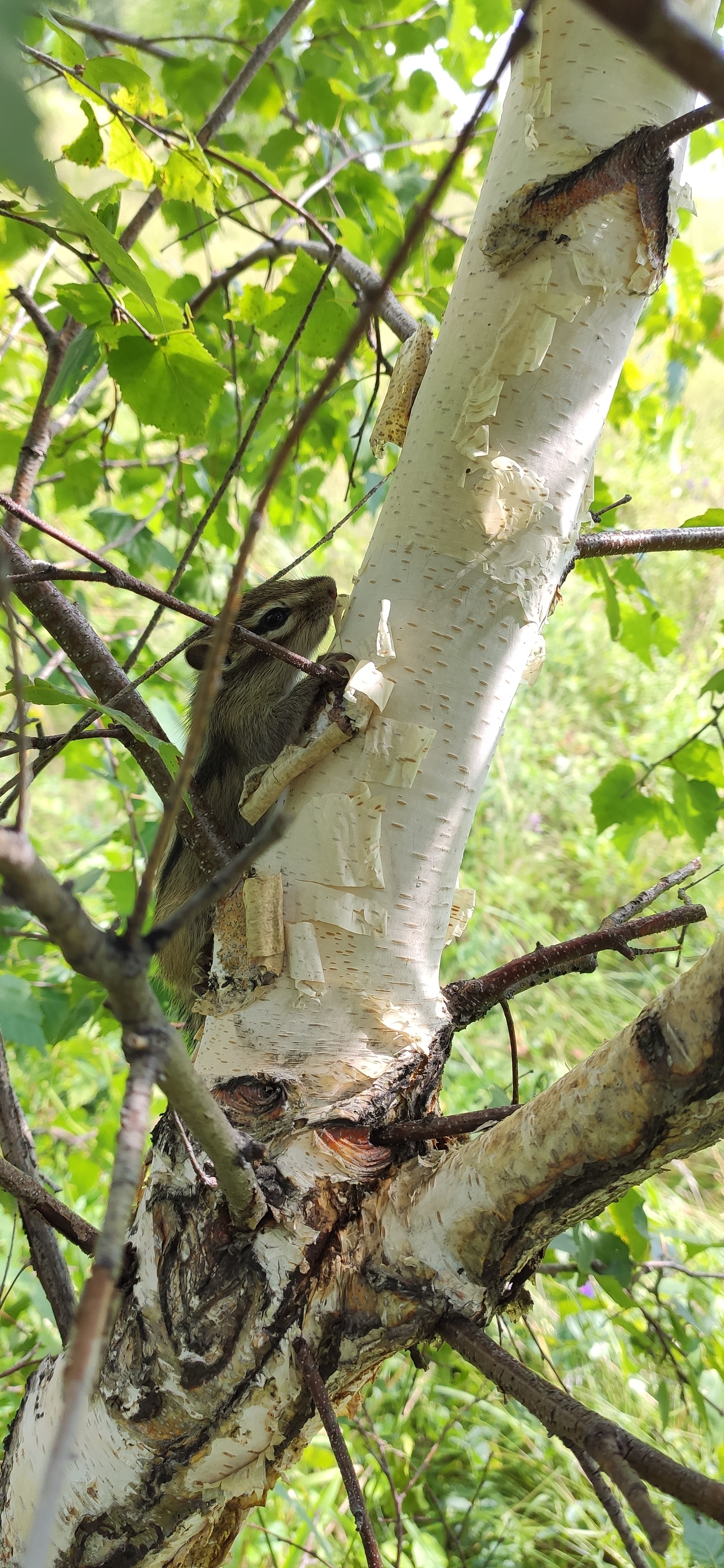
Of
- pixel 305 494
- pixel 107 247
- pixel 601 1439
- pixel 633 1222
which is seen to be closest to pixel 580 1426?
pixel 601 1439

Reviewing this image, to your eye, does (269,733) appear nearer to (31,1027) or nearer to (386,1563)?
(31,1027)

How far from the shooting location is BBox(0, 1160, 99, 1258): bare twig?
3.14ft

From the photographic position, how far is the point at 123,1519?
822mm

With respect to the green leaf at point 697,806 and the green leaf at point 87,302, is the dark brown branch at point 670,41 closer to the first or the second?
the green leaf at point 87,302

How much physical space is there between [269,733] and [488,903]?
118 inches

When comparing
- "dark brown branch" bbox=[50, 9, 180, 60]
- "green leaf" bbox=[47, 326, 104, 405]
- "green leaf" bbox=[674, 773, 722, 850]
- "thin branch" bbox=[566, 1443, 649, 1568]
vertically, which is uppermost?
"dark brown branch" bbox=[50, 9, 180, 60]

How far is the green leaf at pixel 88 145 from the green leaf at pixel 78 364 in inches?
7.9

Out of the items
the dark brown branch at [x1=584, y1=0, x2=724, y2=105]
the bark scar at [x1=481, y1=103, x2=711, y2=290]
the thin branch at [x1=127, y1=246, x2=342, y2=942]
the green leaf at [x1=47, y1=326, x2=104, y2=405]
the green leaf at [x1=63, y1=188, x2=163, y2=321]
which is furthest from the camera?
the green leaf at [x1=47, y1=326, x2=104, y2=405]

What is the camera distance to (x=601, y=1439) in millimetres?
599

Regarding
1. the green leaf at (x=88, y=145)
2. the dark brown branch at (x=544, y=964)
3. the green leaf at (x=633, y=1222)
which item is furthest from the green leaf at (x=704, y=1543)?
the green leaf at (x=88, y=145)

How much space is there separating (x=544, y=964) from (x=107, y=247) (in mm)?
873

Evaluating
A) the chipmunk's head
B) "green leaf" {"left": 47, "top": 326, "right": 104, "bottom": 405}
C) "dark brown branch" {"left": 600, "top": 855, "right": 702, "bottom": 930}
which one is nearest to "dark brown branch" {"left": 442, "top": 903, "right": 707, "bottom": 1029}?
"dark brown branch" {"left": 600, "top": 855, "right": 702, "bottom": 930}

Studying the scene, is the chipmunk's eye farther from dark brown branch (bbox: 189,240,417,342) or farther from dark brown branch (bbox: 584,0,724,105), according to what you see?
dark brown branch (bbox: 584,0,724,105)

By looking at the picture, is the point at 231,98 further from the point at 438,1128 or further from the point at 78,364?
the point at 438,1128
